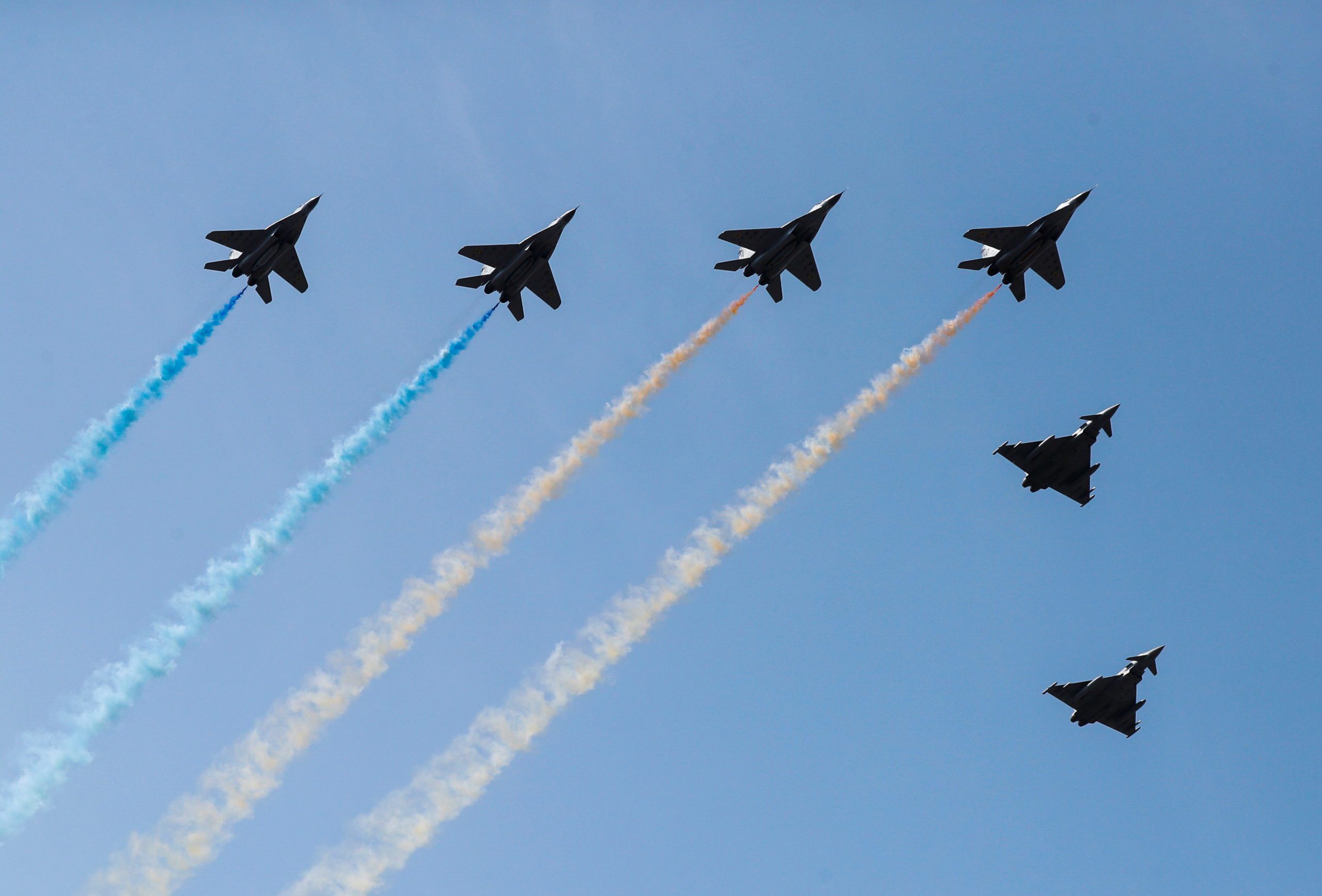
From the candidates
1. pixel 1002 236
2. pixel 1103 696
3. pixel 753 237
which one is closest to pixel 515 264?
pixel 753 237

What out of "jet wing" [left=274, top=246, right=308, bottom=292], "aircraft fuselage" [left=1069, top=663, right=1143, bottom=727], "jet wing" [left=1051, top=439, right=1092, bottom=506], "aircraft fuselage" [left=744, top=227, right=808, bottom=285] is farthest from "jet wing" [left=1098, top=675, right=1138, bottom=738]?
"jet wing" [left=274, top=246, right=308, bottom=292]

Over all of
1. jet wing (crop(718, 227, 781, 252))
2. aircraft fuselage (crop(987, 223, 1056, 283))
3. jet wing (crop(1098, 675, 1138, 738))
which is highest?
aircraft fuselage (crop(987, 223, 1056, 283))

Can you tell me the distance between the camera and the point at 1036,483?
2699 inches

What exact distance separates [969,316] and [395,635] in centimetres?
3847

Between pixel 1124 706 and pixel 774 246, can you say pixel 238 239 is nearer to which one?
pixel 774 246

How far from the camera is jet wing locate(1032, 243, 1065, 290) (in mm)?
67312

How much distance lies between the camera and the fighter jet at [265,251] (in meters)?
65.0

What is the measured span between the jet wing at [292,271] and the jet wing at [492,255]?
1131 centimetres

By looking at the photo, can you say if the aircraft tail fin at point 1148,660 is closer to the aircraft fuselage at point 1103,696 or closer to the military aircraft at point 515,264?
the aircraft fuselage at point 1103,696

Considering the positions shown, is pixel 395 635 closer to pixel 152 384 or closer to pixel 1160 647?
pixel 152 384

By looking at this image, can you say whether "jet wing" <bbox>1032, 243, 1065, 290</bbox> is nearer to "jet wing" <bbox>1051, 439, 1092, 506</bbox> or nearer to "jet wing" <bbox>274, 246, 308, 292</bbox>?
"jet wing" <bbox>1051, 439, 1092, 506</bbox>

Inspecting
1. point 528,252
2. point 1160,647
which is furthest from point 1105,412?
point 528,252

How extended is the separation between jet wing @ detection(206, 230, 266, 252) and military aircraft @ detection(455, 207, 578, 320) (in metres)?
12.3

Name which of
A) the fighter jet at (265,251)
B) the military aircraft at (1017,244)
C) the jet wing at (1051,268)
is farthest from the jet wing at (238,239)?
the jet wing at (1051,268)
